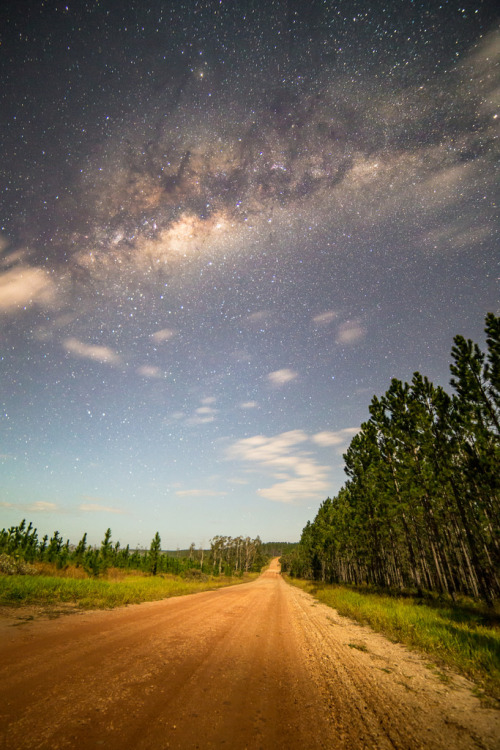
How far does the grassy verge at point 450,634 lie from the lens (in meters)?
6.39

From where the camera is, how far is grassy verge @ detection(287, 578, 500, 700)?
21.0 feet

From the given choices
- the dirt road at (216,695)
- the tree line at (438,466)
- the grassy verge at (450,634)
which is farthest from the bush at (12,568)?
the tree line at (438,466)

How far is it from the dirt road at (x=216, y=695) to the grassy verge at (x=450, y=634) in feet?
2.49

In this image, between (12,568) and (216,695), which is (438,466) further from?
(12,568)

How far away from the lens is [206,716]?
13.1 ft

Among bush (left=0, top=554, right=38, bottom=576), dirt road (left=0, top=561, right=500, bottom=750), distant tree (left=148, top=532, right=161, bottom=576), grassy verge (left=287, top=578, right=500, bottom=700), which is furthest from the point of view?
distant tree (left=148, top=532, right=161, bottom=576)

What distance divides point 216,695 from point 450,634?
26.6 ft

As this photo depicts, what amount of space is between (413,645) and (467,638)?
1.51 meters

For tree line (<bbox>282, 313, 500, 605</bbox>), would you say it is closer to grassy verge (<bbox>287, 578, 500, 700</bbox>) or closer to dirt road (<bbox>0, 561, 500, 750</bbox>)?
grassy verge (<bbox>287, 578, 500, 700</bbox>)

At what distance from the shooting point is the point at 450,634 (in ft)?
28.3

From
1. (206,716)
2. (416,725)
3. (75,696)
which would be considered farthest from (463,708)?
(75,696)

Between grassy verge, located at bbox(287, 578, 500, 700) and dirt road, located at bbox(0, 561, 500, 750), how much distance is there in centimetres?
76

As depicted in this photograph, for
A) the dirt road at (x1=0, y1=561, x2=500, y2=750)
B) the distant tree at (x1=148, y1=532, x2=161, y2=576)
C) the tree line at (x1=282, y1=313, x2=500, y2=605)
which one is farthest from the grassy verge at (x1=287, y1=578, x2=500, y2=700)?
the distant tree at (x1=148, y1=532, x2=161, y2=576)

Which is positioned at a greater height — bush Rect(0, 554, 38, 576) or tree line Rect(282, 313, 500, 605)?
tree line Rect(282, 313, 500, 605)
